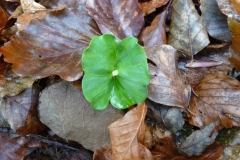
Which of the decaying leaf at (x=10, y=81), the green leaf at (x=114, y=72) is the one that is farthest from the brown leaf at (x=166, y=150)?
the decaying leaf at (x=10, y=81)

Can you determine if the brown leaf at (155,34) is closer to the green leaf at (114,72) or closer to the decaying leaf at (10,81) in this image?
the green leaf at (114,72)

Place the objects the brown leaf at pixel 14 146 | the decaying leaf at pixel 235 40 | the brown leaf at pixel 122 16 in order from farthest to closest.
Result: the brown leaf at pixel 14 146 < the brown leaf at pixel 122 16 < the decaying leaf at pixel 235 40

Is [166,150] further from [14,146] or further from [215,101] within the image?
[14,146]

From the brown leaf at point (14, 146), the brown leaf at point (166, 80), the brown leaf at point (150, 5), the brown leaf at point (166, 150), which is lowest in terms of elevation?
the brown leaf at point (166, 150)

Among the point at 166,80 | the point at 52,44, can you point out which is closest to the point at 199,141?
the point at 166,80

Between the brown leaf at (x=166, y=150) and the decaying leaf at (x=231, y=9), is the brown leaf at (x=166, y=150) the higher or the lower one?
the lower one

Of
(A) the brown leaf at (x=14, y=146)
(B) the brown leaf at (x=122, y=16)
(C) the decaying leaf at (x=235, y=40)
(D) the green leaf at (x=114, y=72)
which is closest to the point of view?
(D) the green leaf at (x=114, y=72)

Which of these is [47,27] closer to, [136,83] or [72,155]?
[136,83]
